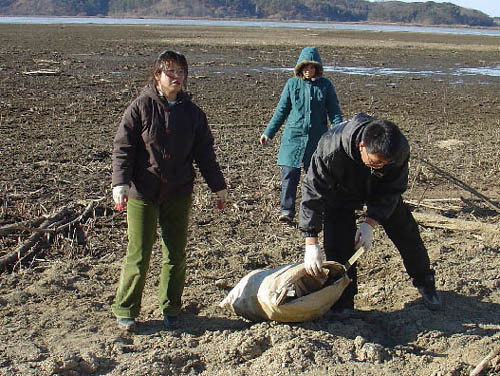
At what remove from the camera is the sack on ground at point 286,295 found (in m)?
4.12

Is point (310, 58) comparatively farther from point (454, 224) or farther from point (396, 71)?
point (396, 71)

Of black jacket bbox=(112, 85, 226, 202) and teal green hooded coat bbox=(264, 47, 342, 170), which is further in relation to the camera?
teal green hooded coat bbox=(264, 47, 342, 170)

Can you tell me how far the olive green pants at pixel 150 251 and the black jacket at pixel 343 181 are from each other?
74 centimetres

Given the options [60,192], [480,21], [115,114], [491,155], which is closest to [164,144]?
[60,192]

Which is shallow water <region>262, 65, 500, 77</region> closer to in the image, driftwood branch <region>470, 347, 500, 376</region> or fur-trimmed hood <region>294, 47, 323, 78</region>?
fur-trimmed hood <region>294, 47, 323, 78</region>

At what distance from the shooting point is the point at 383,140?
3.52m

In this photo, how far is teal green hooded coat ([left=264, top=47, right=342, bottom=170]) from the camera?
6.24 meters

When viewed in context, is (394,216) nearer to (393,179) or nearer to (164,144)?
(393,179)

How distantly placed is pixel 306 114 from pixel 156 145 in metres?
2.64

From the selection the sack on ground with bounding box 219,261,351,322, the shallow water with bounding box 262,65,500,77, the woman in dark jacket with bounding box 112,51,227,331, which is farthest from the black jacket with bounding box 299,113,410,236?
the shallow water with bounding box 262,65,500,77

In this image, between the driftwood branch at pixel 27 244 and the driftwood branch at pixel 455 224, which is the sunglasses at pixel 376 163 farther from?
the driftwood branch at pixel 27 244

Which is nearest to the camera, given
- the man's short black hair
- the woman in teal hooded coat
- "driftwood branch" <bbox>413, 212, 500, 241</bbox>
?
the man's short black hair

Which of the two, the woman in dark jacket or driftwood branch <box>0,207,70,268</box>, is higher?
the woman in dark jacket

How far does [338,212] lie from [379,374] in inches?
40.4
